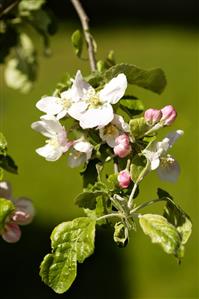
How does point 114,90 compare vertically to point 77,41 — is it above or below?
below

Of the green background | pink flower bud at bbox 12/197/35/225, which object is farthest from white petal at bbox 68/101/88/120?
the green background

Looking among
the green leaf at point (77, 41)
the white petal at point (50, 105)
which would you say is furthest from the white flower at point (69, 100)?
the green leaf at point (77, 41)

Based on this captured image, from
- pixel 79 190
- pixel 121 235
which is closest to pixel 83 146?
pixel 121 235

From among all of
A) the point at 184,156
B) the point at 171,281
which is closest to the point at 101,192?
the point at 171,281

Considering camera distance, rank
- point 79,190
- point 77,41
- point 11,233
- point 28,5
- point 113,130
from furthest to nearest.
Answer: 1. point 79,190
2. point 28,5
3. point 77,41
4. point 11,233
5. point 113,130

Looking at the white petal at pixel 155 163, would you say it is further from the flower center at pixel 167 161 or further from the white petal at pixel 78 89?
the white petal at pixel 78 89

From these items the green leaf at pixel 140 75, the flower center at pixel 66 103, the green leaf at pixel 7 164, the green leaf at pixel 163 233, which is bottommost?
the green leaf at pixel 163 233

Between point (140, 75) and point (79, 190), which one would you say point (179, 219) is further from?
point (79, 190)
